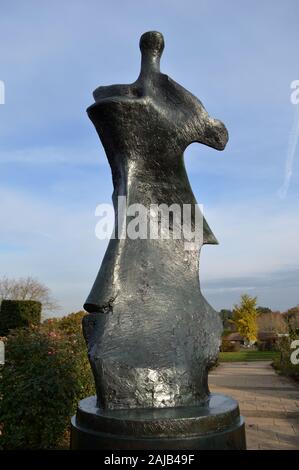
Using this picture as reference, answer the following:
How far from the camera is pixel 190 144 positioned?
3.74 m

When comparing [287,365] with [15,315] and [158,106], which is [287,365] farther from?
[158,106]

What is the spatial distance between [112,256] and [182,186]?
0.86 metres

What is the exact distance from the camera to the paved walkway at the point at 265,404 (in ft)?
21.1

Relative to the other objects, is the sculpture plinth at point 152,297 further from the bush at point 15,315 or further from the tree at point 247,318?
the tree at point 247,318

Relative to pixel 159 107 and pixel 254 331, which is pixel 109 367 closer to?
pixel 159 107

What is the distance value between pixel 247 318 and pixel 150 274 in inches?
1391

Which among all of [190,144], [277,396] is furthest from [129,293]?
[277,396]

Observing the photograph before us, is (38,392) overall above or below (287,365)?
above

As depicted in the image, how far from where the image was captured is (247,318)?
122ft

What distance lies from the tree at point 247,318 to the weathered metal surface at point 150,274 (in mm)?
34838

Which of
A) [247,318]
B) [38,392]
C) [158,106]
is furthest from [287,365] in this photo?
[247,318]

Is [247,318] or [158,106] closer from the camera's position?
[158,106]

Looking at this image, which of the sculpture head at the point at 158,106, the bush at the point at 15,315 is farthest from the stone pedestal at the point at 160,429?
the bush at the point at 15,315

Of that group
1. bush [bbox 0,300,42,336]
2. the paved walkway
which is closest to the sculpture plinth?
the paved walkway
